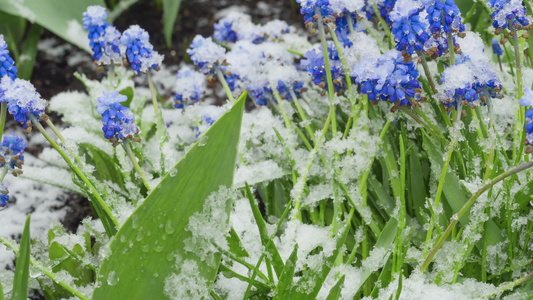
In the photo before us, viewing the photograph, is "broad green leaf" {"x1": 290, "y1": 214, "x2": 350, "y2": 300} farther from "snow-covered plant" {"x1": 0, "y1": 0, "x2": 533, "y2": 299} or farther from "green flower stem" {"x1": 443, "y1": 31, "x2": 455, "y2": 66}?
"green flower stem" {"x1": 443, "y1": 31, "x2": 455, "y2": 66}

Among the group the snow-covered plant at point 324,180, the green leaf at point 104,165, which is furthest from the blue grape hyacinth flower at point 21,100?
the green leaf at point 104,165

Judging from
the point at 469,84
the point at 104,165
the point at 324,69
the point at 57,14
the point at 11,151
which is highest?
the point at 57,14

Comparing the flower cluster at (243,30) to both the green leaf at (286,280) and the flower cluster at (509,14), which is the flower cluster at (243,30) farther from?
the green leaf at (286,280)

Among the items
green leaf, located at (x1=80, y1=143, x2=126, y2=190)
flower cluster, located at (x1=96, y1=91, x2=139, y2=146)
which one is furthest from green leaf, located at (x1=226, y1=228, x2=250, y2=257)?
green leaf, located at (x1=80, y1=143, x2=126, y2=190)

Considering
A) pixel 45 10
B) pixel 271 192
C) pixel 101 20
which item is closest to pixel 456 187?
pixel 271 192

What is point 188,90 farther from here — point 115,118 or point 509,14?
point 509,14

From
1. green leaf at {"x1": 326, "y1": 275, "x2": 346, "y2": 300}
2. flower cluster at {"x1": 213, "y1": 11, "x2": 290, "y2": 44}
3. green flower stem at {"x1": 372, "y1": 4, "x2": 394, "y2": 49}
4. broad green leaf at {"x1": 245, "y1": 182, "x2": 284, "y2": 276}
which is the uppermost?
flower cluster at {"x1": 213, "y1": 11, "x2": 290, "y2": 44}

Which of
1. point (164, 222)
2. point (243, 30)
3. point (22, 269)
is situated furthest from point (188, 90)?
point (22, 269)

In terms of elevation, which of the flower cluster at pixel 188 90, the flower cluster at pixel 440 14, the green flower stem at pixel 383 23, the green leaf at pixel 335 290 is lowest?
the green leaf at pixel 335 290
